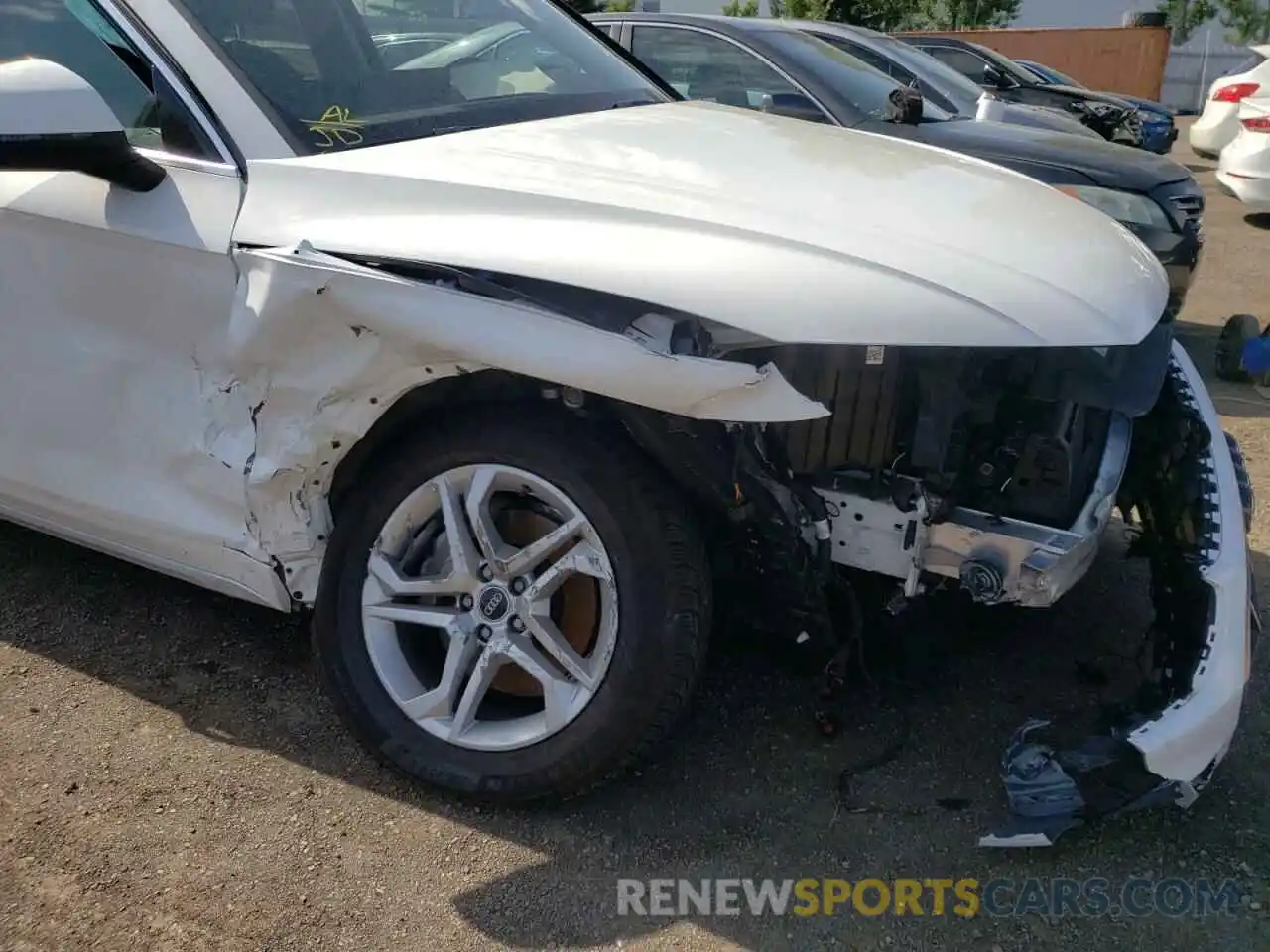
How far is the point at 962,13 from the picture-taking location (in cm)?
2738

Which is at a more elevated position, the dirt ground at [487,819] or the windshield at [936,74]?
the windshield at [936,74]

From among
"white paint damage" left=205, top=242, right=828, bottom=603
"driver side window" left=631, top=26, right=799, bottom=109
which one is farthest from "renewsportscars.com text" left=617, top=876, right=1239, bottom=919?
"driver side window" left=631, top=26, right=799, bottom=109

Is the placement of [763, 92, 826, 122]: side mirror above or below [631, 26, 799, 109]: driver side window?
below

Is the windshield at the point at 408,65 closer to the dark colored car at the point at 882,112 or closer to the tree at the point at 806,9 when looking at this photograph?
the dark colored car at the point at 882,112

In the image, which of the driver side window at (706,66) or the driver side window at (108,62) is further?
the driver side window at (706,66)

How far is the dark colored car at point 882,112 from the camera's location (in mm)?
5770

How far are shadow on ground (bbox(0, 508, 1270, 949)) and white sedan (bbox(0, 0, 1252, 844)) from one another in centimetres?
19

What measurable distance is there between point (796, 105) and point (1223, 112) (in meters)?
6.91

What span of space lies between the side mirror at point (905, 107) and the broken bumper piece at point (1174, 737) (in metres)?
3.84

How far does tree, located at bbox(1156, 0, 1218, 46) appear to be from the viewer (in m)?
29.8

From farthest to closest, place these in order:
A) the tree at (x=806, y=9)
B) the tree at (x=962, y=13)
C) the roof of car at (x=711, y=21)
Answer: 1. the tree at (x=962, y=13)
2. the tree at (x=806, y=9)
3. the roof of car at (x=711, y=21)

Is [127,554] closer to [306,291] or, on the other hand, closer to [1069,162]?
[306,291]

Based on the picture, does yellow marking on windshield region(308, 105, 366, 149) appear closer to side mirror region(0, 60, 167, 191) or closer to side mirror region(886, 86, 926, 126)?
side mirror region(0, 60, 167, 191)

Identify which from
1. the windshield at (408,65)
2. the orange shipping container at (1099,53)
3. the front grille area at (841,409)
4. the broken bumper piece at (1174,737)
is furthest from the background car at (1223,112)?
the orange shipping container at (1099,53)
